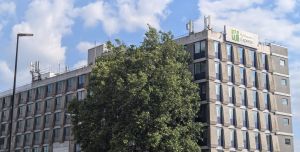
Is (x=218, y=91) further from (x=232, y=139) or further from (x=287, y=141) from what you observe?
(x=287, y=141)

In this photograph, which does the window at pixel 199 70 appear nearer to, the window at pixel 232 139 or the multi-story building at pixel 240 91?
the multi-story building at pixel 240 91

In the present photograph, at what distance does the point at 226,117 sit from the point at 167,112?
1398 centimetres

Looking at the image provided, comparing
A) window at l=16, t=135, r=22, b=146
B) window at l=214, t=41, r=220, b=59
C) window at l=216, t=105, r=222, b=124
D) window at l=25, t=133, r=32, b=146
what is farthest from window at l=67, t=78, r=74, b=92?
window at l=216, t=105, r=222, b=124

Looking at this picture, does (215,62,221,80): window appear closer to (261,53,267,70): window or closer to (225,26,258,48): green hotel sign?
(225,26,258,48): green hotel sign

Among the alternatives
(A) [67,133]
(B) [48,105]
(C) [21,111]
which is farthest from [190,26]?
(C) [21,111]

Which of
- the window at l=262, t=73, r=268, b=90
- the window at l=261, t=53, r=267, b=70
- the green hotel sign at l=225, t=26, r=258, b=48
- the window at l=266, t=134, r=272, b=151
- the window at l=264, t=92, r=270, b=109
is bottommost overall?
the window at l=266, t=134, r=272, b=151

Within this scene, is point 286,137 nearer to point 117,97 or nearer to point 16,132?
point 117,97

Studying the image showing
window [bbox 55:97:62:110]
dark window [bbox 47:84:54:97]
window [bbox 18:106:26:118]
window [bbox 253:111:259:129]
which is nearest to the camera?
window [bbox 253:111:259:129]

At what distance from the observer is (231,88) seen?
64.3 meters

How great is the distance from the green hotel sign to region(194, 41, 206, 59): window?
3.52m

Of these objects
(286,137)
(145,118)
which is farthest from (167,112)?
(286,137)

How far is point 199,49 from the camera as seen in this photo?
63.5 meters

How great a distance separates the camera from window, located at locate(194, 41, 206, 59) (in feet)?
207

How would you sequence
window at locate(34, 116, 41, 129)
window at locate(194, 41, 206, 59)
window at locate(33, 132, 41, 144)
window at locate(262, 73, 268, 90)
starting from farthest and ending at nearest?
window at locate(34, 116, 41, 129) < window at locate(33, 132, 41, 144) < window at locate(262, 73, 268, 90) < window at locate(194, 41, 206, 59)
